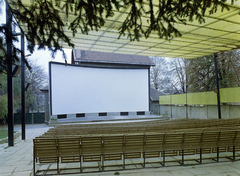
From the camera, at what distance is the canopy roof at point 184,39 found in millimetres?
7371

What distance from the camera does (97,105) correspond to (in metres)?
17.0

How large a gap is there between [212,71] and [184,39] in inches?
373

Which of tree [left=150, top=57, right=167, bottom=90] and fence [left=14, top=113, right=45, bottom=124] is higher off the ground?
tree [left=150, top=57, right=167, bottom=90]

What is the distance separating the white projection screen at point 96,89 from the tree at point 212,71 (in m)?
5.25

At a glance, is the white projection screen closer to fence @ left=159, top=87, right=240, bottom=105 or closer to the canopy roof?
fence @ left=159, top=87, right=240, bottom=105

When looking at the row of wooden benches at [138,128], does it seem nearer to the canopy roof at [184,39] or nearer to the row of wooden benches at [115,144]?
the row of wooden benches at [115,144]

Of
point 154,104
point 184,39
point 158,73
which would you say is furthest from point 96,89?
point 158,73

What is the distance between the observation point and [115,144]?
3.48 metres

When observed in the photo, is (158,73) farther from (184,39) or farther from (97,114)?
(184,39)

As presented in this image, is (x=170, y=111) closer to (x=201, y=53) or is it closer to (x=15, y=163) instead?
(x=201, y=53)

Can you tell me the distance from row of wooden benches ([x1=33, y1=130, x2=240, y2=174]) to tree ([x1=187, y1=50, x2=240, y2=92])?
573 inches

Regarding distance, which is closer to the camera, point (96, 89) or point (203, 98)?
point (203, 98)

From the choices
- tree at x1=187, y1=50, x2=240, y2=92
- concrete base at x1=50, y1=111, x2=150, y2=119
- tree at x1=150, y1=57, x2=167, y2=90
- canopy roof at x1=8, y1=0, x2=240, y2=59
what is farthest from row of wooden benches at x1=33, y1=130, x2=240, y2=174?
tree at x1=150, y1=57, x2=167, y2=90

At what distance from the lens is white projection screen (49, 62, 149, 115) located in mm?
14953
